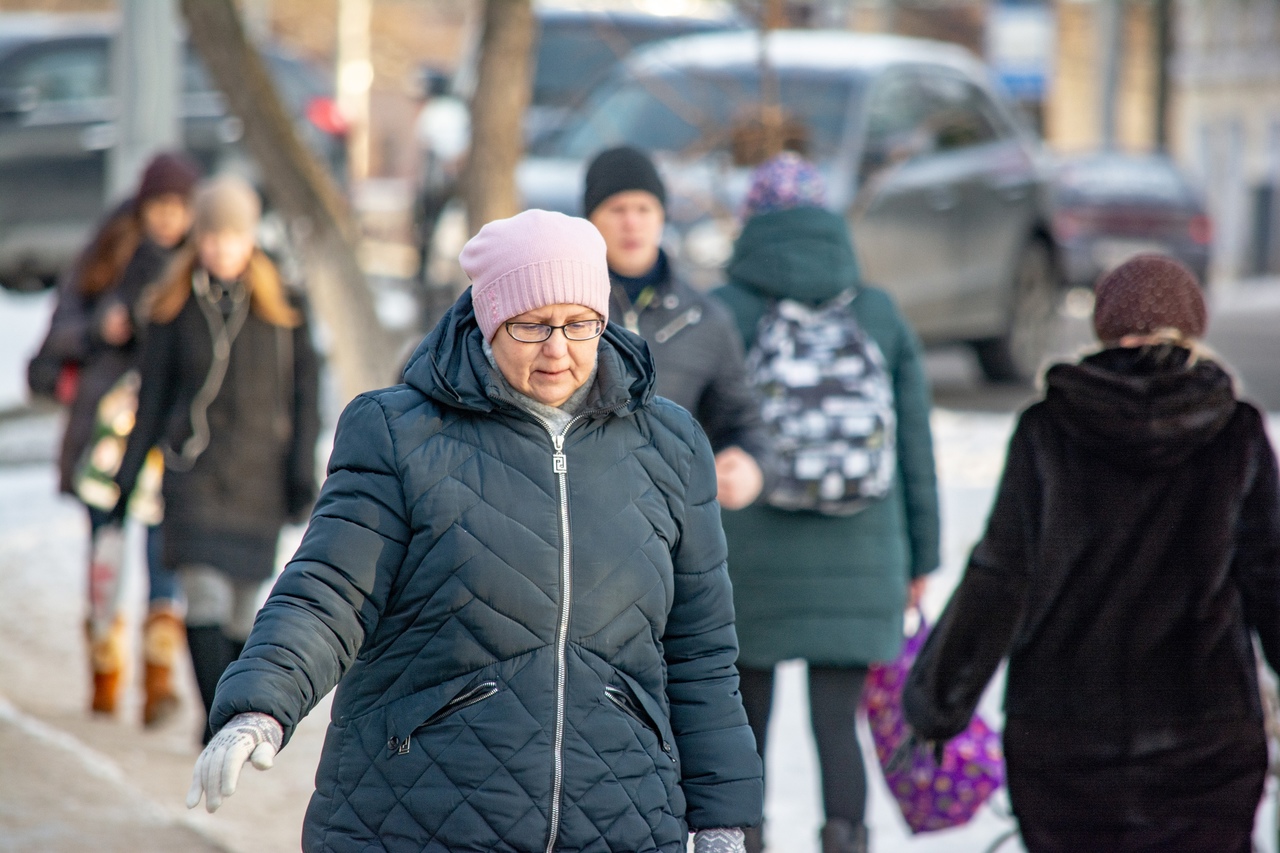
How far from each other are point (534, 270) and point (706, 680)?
0.65m

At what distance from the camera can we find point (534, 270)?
112 inches

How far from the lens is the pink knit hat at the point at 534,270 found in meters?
2.85

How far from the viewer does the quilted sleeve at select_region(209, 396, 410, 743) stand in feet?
8.39

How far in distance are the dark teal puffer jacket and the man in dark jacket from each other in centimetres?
134

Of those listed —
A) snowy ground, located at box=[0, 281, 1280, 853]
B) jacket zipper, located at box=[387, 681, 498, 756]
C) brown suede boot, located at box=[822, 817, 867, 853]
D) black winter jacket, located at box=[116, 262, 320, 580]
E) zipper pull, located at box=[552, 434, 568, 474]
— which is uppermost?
zipper pull, located at box=[552, 434, 568, 474]

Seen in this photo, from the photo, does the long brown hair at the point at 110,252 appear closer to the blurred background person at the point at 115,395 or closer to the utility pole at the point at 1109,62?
the blurred background person at the point at 115,395

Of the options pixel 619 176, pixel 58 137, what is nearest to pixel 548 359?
pixel 619 176

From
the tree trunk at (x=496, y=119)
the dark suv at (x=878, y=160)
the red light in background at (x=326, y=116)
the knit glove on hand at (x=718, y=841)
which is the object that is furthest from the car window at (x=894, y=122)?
the knit glove on hand at (x=718, y=841)

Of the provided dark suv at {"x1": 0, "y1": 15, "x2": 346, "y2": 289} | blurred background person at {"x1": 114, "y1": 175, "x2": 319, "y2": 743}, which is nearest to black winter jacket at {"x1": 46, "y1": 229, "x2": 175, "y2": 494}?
blurred background person at {"x1": 114, "y1": 175, "x2": 319, "y2": 743}

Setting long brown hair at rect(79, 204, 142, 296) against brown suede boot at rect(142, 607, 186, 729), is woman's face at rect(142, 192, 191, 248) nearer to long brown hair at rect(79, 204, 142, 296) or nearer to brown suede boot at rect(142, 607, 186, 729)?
long brown hair at rect(79, 204, 142, 296)

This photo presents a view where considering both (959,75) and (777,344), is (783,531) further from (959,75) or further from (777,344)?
(959,75)

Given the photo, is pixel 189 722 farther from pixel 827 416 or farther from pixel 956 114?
pixel 956 114

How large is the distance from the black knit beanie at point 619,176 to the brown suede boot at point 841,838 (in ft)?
4.71

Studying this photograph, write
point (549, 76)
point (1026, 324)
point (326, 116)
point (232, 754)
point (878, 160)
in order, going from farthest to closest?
point (326, 116) < point (549, 76) < point (1026, 324) < point (878, 160) < point (232, 754)
